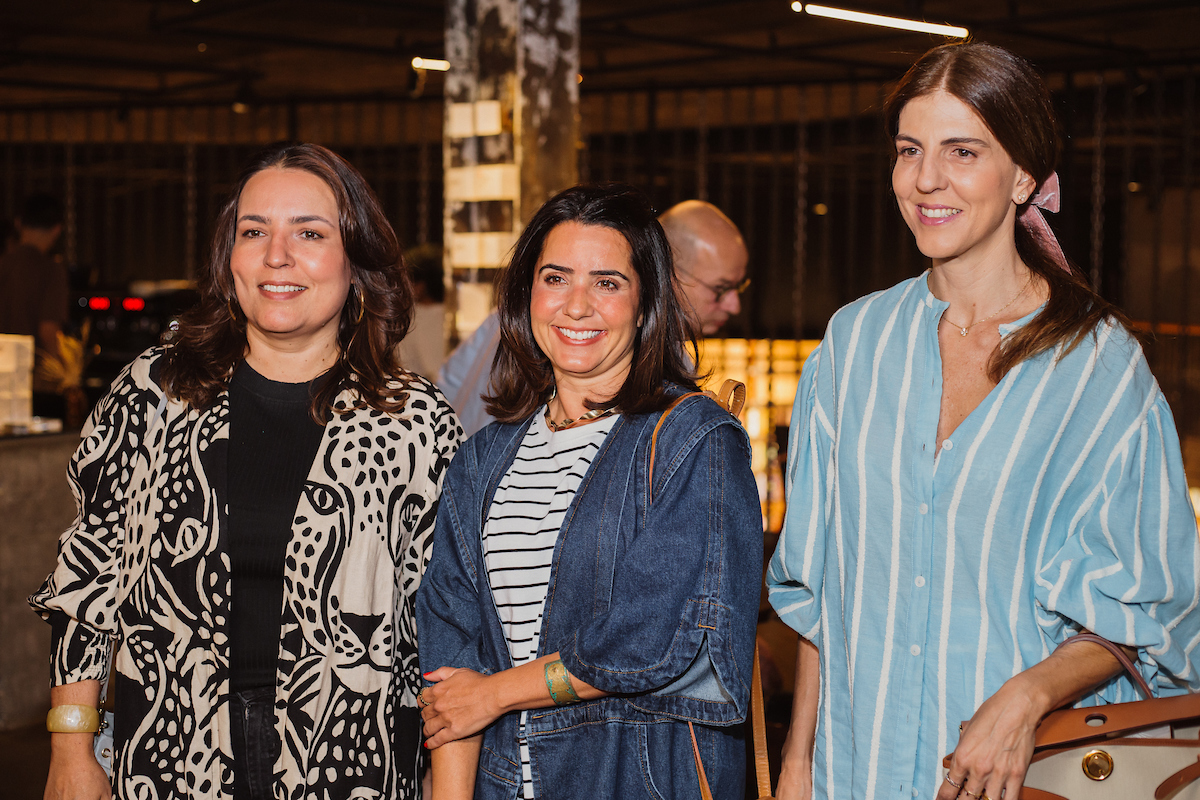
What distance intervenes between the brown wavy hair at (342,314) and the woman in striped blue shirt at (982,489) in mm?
795

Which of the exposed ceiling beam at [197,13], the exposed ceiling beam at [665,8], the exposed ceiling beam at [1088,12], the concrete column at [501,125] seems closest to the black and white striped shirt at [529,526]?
the concrete column at [501,125]

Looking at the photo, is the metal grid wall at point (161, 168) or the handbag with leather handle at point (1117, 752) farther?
the metal grid wall at point (161, 168)

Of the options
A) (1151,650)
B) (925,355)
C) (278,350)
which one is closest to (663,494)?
(925,355)

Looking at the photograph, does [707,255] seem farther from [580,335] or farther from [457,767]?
[457,767]

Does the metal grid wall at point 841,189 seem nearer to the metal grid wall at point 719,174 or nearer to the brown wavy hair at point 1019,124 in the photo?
the metal grid wall at point 719,174

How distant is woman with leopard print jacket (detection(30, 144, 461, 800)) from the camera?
170 centimetres

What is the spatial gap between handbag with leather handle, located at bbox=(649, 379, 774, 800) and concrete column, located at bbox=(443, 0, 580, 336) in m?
2.75

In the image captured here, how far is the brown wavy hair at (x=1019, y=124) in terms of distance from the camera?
141 centimetres

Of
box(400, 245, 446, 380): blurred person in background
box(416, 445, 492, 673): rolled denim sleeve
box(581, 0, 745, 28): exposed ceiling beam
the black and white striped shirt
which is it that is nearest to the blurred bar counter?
box(400, 245, 446, 380): blurred person in background

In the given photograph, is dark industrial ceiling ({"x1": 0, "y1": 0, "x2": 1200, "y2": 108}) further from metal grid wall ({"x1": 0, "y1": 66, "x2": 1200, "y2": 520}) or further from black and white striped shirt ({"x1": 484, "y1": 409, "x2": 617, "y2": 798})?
black and white striped shirt ({"x1": 484, "y1": 409, "x2": 617, "y2": 798})

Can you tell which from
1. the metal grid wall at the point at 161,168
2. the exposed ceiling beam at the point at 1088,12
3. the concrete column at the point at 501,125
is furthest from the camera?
the metal grid wall at the point at 161,168

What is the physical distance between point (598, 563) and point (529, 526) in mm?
134

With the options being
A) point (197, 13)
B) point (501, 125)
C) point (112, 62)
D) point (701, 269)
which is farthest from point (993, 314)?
point (112, 62)

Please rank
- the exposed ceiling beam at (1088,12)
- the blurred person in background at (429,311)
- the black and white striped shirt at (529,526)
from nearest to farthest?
1. the black and white striped shirt at (529,526)
2. the blurred person in background at (429,311)
3. the exposed ceiling beam at (1088,12)
